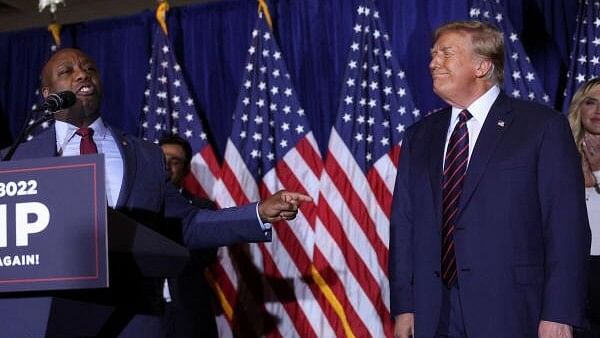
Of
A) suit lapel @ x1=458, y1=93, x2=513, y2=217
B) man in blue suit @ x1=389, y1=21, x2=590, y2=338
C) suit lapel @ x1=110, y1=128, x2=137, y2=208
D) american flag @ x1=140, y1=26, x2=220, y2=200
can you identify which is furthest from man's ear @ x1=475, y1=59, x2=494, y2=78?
american flag @ x1=140, y1=26, x2=220, y2=200

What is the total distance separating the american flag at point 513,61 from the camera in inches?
157

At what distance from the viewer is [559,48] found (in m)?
4.22

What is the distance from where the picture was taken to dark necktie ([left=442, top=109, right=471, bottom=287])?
2389mm

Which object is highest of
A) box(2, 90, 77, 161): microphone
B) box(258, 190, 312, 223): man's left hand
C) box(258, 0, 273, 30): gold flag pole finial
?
box(258, 0, 273, 30): gold flag pole finial

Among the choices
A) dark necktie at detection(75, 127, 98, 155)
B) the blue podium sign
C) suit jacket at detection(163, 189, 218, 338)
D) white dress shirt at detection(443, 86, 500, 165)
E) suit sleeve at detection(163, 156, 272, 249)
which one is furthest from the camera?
suit jacket at detection(163, 189, 218, 338)

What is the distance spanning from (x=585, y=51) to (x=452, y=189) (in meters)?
1.95

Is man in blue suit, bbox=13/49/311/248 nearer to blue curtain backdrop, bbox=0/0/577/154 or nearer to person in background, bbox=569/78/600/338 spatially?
person in background, bbox=569/78/600/338

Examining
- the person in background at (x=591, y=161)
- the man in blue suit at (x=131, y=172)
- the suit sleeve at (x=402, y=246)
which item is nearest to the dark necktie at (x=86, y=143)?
the man in blue suit at (x=131, y=172)

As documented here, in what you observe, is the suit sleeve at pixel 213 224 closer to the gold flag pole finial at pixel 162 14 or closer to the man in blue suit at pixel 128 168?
the man in blue suit at pixel 128 168

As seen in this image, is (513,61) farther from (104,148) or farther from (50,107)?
(50,107)

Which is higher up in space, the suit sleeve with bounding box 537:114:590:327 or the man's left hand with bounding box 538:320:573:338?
the suit sleeve with bounding box 537:114:590:327

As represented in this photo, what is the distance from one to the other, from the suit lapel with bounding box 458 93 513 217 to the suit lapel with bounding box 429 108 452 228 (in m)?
0.10

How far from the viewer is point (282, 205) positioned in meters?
1.97

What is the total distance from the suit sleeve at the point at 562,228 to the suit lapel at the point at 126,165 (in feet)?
3.83
